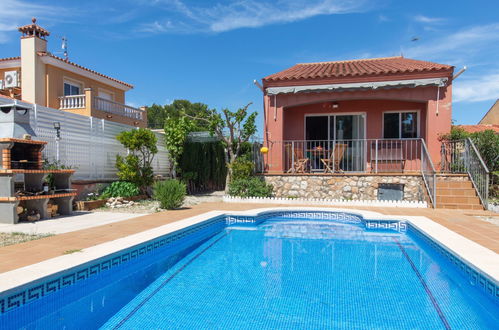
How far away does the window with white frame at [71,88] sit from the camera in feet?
59.3

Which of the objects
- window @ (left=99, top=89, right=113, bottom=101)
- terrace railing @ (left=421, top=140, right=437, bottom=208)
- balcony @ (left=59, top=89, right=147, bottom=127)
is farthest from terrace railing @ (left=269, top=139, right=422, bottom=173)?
window @ (left=99, top=89, right=113, bottom=101)

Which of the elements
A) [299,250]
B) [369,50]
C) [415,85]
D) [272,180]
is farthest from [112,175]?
[369,50]

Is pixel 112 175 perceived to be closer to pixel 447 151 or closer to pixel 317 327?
pixel 317 327

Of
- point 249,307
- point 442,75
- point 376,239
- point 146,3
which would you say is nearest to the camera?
point 249,307

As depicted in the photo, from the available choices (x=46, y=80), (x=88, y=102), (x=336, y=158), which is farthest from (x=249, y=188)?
(x=46, y=80)

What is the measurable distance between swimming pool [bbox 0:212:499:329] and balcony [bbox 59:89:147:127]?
41.8 ft

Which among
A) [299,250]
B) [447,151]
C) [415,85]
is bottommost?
[299,250]

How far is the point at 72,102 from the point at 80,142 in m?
8.10

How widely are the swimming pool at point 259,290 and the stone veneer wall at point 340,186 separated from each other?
4.84 meters

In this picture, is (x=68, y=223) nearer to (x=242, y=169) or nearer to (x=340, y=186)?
(x=242, y=169)

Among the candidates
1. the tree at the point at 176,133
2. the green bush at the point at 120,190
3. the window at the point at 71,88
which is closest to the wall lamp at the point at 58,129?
the green bush at the point at 120,190

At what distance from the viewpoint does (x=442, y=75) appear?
11102mm

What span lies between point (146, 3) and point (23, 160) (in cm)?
876

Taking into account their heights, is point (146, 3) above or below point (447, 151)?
above
